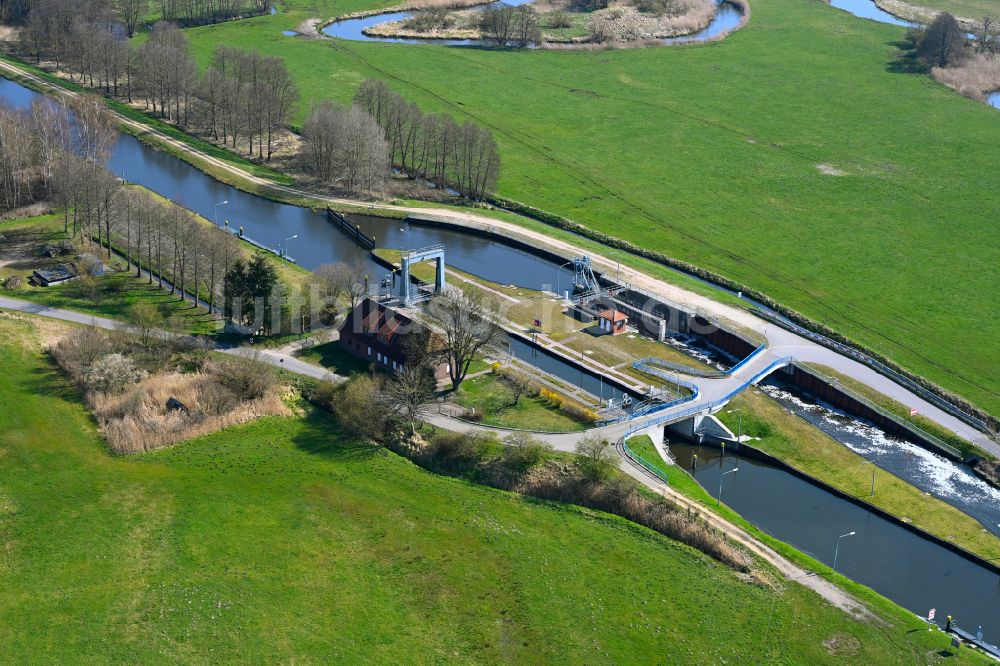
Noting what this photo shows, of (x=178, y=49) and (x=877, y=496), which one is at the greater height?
(x=178, y=49)

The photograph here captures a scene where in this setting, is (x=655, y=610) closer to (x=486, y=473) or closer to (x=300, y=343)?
(x=486, y=473)

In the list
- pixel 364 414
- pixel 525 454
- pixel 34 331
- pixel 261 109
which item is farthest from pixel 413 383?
pixel 261 109

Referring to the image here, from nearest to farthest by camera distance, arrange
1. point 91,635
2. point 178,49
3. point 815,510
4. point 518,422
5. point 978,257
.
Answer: point 91,635 → point 815,510 → point 518,422 → point 978,257 → point 178,49

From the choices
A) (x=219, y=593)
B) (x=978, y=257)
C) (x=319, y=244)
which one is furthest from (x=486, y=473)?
(x=978, y=257)

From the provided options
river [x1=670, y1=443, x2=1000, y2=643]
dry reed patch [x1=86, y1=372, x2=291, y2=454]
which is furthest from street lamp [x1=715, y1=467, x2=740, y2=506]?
dry reed patch [x1=86, y1=372, x2=291, y2=454]

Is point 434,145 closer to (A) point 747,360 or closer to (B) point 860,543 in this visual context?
(A) point 747,360
